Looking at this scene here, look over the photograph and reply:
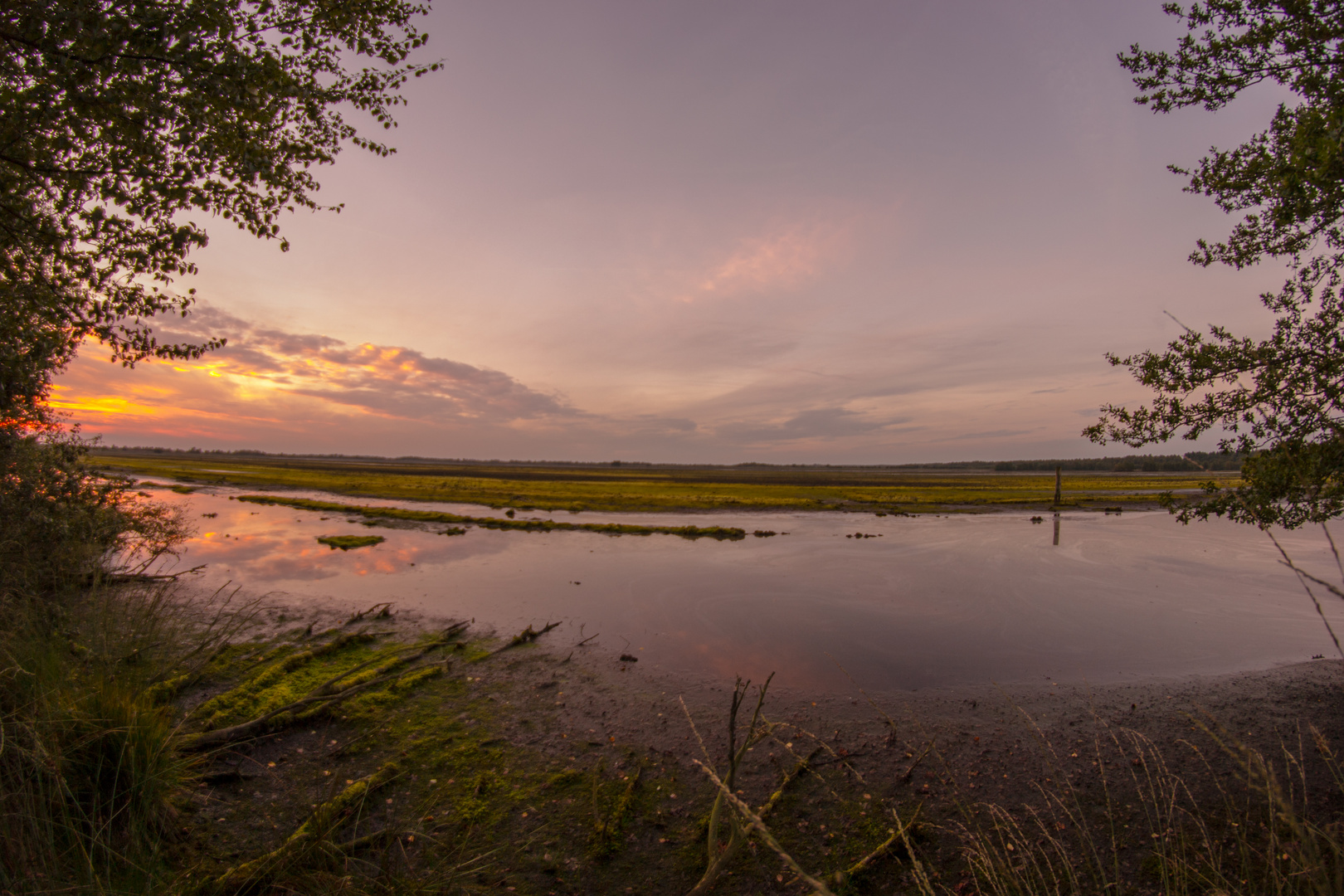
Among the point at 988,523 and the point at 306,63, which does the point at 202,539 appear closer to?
the point at 306,63

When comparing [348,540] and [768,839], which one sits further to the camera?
[348,540]

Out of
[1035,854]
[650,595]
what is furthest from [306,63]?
[650,595]

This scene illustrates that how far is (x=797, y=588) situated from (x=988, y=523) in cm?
2588

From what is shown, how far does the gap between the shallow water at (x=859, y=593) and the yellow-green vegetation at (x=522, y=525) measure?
173 cm

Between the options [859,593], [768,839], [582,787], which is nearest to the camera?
[768,839]

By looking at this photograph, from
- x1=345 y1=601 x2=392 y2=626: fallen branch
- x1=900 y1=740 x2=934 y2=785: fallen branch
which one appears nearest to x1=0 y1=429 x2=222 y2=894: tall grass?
x1=345 y1=601 x2=392 y2=626: fallen branch

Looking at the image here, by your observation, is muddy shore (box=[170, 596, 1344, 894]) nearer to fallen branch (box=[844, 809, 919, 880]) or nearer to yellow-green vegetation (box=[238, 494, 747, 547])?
fallen branch (box=[844, 809, 919, 880])

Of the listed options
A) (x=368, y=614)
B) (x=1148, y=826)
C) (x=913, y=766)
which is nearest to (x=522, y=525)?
(x=368, y=614)

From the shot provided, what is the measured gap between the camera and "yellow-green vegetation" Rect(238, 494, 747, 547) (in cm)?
3247

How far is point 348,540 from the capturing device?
2742 centimetres

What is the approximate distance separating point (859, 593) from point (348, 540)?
23542 mm

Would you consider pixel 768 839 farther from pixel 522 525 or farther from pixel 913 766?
pixel 522 525

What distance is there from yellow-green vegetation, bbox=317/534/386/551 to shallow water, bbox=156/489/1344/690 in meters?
0.78

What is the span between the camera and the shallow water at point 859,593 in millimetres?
12664
